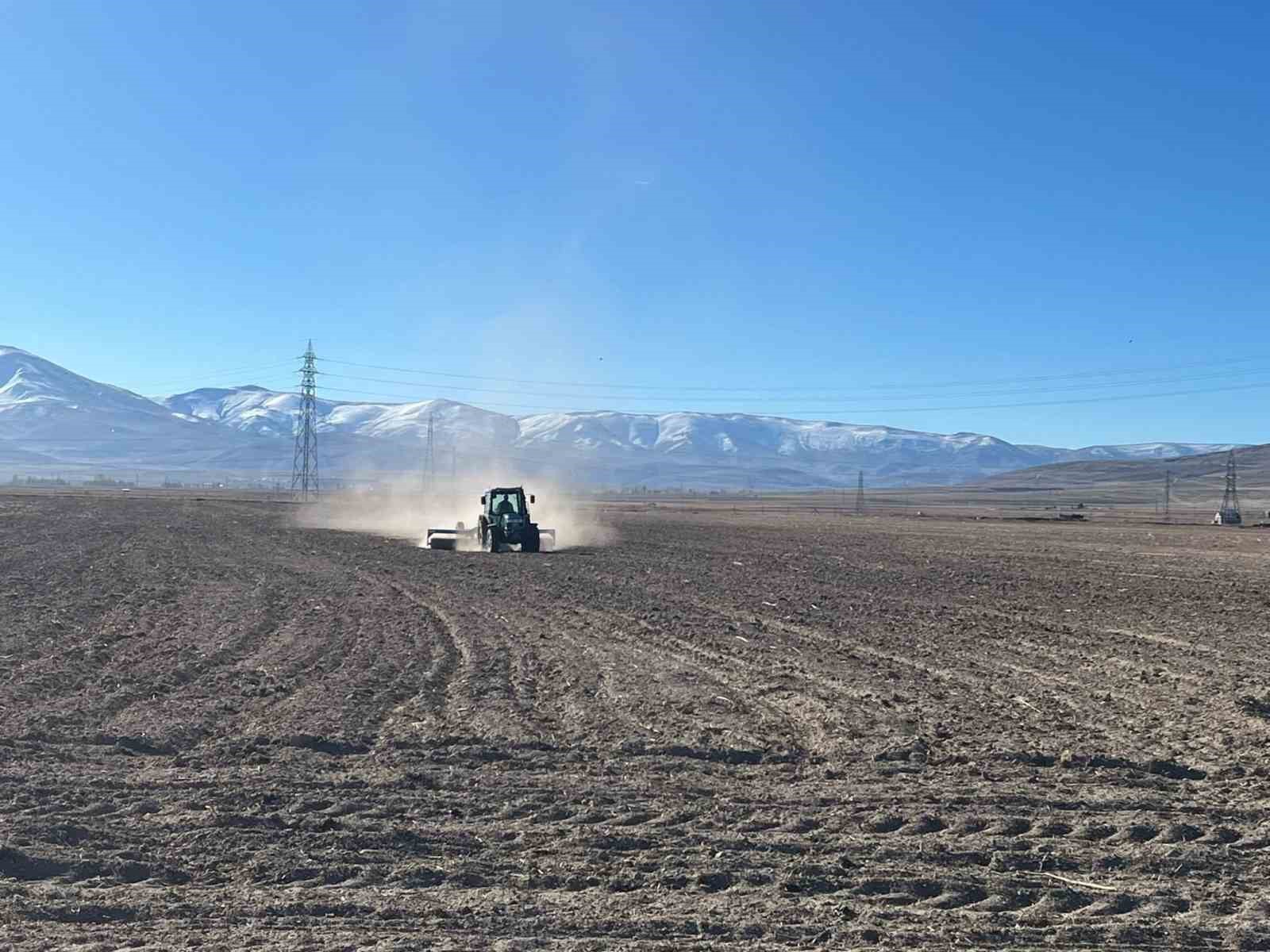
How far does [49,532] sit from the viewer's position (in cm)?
4688

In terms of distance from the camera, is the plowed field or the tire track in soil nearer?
the plowed field

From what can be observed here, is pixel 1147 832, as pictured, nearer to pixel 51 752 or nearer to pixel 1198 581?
pixel 51 752

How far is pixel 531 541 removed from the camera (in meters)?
39.6

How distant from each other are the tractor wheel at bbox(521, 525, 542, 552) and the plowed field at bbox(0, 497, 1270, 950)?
16566 millimetres

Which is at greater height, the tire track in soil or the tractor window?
the tractor window

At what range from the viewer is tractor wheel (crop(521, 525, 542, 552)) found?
130ft

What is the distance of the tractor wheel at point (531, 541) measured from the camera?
39.5 m

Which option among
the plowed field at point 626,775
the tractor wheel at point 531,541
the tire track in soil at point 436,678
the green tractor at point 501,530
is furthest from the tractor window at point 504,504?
the tire track in soil at point 436,678

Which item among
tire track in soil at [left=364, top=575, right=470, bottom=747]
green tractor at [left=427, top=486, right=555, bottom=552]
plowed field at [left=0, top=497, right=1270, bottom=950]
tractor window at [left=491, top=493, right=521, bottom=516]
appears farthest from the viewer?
tractor window at [left=491, top=493, right=521, bottom=516]

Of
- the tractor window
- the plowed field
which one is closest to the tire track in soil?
the plowed field

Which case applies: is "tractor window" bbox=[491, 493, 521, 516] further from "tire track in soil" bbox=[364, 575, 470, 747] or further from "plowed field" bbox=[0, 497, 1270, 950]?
"tire track in soil" bbox=[364, 575, 470, 747]

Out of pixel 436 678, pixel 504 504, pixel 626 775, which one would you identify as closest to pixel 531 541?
pixel 504 504

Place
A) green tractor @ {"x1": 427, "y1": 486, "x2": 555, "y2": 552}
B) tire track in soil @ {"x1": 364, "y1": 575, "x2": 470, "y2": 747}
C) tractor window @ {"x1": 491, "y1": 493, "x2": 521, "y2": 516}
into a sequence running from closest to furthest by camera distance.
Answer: tire track in soil @ {"x1": 364, "y1": 575, "x2": 470, "y2": 747} < green tractor @ {"x1": 427, "y1": 486, "x2": 555, "y2": 552} < tractor window @ {"x1": 491, "y1": 493, "x2": 521, "y2": 516}

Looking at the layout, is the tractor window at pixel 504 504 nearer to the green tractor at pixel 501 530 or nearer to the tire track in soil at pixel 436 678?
the green tractor at pixel 501 530
